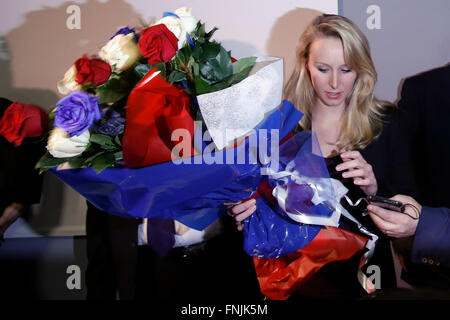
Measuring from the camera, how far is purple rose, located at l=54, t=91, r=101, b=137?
65cm

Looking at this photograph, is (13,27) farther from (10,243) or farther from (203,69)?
(203,69)

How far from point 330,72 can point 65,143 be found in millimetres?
688

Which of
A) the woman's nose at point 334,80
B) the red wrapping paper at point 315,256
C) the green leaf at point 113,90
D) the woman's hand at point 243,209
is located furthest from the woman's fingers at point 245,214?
the woman's nose at point 334,80

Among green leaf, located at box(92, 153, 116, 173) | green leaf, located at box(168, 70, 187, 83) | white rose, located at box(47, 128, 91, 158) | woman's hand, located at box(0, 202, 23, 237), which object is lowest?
woman's hand, located at box(0, 202, 23, 237)

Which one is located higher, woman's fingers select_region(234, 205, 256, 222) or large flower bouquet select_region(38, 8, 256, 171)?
large flower bouquet select_region(38, 8, 256, 171)

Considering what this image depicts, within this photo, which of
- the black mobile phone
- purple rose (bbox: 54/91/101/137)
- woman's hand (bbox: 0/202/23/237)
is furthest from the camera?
woman's hand (bbox: 0/202/23/237)

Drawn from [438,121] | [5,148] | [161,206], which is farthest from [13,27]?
[438,121]

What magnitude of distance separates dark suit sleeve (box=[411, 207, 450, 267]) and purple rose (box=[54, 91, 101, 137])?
2.26ft

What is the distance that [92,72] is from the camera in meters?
0.69

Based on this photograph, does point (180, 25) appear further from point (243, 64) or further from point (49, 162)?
point (49, 162)

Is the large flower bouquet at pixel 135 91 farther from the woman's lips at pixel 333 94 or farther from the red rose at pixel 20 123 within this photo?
the woman's lips at pixel 333 94

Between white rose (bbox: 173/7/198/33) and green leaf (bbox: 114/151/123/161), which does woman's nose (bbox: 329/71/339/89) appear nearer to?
white rose (bbox: 173/7/198/33)

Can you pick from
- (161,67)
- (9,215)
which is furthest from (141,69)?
(9,215)

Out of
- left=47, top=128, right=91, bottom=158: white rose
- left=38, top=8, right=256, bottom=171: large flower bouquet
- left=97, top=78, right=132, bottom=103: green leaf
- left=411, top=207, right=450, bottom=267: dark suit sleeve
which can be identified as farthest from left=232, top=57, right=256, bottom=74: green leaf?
left=411, top=207, right=450, bottom=267: dark suit sleeve
